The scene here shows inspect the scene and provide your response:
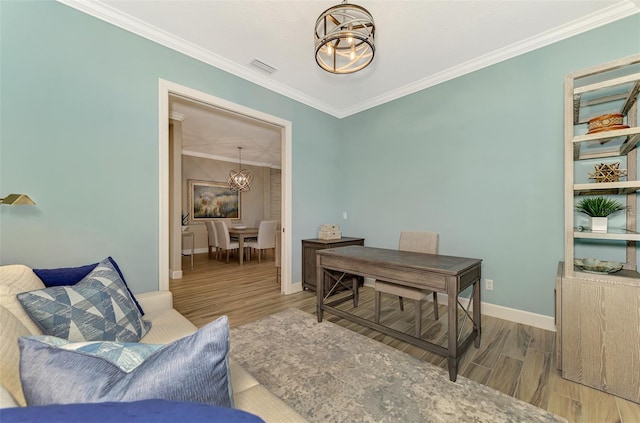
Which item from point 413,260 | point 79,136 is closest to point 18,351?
point 79,136

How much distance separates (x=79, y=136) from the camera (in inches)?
80.2

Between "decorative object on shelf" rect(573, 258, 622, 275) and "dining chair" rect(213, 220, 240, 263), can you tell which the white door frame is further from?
"decorative object on shelf" rect(573, 258, 622, 275)

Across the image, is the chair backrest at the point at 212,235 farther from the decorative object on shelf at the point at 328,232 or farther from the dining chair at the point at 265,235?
the decorative object on shelf at the point at 328,232

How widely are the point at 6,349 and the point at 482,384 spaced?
240 centimetres

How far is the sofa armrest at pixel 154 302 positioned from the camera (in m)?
1.81

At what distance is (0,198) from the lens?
1.72 m

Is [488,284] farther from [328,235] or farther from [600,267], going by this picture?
[328,235]

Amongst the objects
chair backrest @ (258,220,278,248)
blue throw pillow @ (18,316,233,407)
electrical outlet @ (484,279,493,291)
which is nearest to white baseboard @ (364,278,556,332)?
electrical outlet @ (484,279,493,291)

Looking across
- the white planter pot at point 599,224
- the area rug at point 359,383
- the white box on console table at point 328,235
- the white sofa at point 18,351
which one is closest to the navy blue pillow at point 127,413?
the white sofa at point 18,351

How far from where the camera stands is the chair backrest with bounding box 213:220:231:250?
5.70 meters

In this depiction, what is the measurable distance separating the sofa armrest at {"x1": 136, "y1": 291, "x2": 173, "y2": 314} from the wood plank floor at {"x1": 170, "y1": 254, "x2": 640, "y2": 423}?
0.81m

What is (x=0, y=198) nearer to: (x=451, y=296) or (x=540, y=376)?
(x=451, y=296)

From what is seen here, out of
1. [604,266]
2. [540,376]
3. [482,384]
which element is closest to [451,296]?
[482,384]

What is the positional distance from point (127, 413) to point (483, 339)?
2.74 metres
